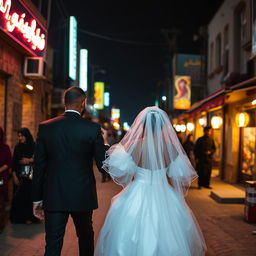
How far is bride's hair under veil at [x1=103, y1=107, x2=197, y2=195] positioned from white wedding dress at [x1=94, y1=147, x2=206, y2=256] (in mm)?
12

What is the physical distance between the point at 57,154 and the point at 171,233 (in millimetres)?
1435

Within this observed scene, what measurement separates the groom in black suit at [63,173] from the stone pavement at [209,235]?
1.82 meters

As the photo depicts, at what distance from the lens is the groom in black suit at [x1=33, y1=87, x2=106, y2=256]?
381 centimetres

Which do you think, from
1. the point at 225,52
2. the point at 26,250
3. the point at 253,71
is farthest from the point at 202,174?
the point at 26,250

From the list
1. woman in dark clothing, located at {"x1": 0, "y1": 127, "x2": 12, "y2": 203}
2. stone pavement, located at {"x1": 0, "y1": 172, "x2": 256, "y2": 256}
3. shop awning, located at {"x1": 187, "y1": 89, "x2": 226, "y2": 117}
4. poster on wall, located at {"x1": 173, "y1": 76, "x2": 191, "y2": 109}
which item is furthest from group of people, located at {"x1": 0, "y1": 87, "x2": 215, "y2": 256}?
poster on wall, located at {"x1": 173, "y1": 76, "x2": 191, "y2": 109}

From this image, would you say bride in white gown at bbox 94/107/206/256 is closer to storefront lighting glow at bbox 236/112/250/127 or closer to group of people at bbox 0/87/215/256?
group of people at bbox 0/87/215/256

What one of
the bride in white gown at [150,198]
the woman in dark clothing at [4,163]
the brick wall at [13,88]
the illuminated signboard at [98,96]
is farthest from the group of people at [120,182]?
the illuminated signboard at [98,96]

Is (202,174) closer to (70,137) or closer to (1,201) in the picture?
(1,201)

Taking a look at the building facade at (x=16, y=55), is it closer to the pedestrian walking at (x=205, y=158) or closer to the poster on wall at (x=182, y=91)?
the pedestrian walking at (x=205, y=158)

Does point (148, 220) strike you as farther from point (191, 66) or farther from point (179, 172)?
point (191, 66)

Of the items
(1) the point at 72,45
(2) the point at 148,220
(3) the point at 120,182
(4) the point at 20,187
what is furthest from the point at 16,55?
(1) the point at 72,45

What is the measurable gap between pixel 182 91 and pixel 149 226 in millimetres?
22736

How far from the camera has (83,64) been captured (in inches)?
1065

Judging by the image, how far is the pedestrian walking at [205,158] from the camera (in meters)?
12.6
